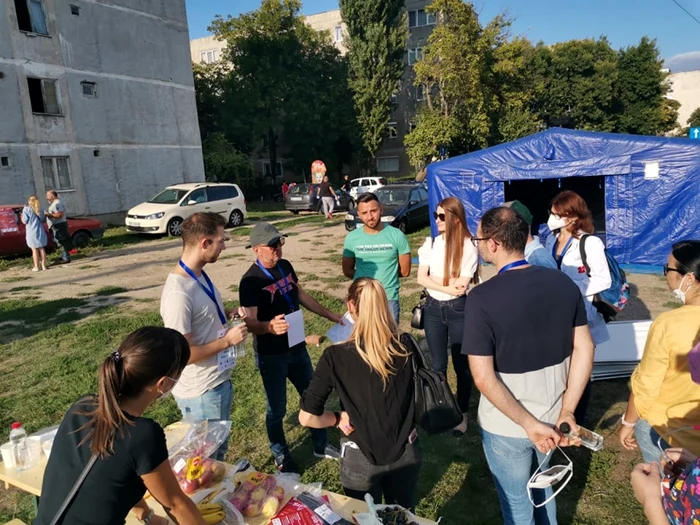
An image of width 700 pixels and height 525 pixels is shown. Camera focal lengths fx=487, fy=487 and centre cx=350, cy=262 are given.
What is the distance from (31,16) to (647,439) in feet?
74.3

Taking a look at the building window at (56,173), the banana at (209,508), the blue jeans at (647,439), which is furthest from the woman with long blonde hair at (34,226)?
the blue jeans at (647,439)

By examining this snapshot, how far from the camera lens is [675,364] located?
85.3 inches

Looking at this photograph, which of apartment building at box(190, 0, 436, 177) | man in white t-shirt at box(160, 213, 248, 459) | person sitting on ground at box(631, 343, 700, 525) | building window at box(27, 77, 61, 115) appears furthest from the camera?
apartment building at box(190, 0, 436, 177)

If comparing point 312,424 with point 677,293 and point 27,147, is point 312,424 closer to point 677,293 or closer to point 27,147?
point 677,293

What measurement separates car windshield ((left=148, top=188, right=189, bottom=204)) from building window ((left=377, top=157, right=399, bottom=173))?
90.0ft

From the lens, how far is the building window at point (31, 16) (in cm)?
1775

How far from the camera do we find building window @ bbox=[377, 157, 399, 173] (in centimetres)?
4216

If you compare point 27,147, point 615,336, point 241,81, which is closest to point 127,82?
point 27,147

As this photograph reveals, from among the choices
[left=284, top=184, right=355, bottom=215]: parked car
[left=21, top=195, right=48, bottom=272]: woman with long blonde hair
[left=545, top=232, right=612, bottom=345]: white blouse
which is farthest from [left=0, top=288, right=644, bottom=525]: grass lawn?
[left=284, top=184, right=355, bottom=215]: parked car

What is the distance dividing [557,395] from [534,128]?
38.0 meters

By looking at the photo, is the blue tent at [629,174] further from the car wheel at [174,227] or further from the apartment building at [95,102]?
the apartment building at [95,102]

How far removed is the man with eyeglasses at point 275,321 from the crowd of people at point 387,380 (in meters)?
0.01

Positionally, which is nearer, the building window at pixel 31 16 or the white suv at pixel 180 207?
the white suv at pixel 180 207

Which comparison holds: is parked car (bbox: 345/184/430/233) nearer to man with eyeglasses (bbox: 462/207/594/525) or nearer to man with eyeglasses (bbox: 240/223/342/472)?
man with eyeglasses (bbox: 240/223/342/472)
